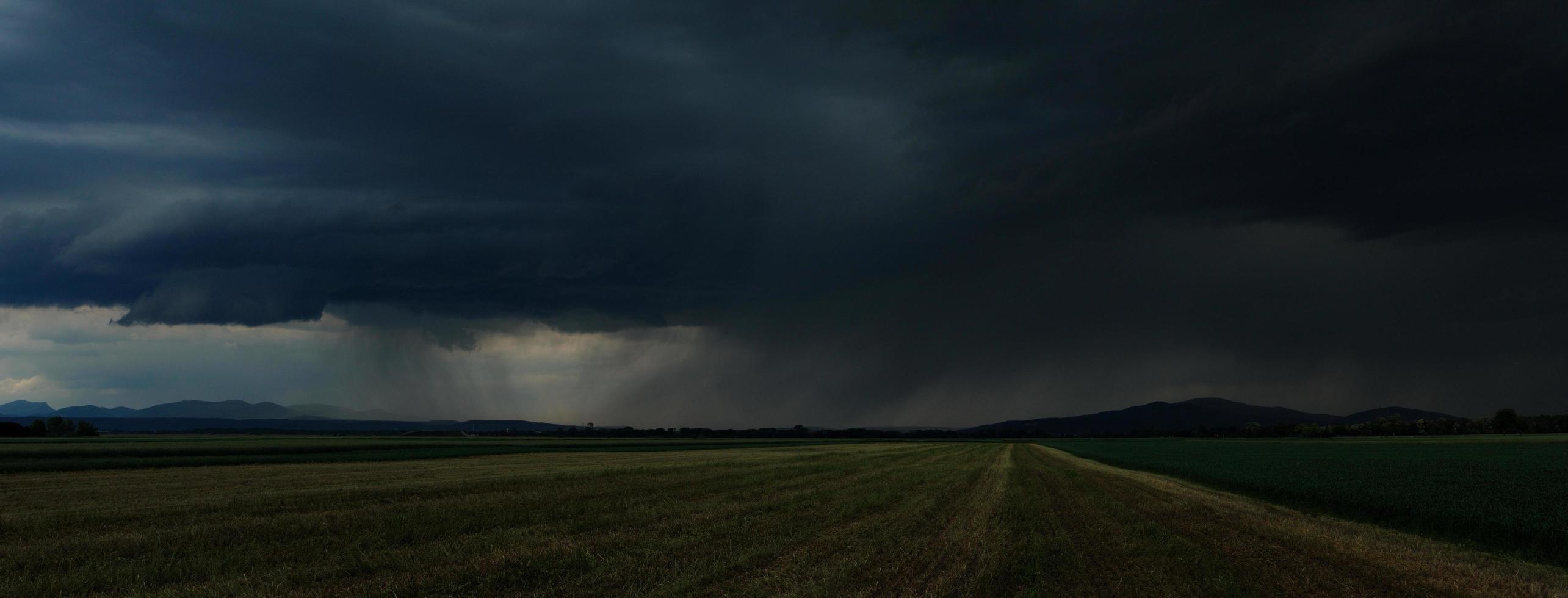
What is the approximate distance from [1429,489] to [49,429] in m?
208

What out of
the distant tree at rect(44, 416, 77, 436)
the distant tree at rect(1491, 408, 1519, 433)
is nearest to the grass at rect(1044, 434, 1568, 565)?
the distant tree at rect(1491, 408, 1519, 433)

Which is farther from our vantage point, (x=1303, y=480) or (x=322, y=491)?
(x=1303, y=480)

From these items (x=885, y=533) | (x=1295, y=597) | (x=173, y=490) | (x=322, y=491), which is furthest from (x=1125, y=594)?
(x=173, y=490)

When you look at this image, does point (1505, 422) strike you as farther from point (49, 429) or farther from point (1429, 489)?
point (49, 429)

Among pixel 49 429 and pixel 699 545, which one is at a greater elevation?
pixel 699 545

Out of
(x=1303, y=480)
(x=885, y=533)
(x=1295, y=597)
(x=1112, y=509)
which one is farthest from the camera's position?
(x=1303, y=480)

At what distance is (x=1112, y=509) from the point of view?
1997 cm

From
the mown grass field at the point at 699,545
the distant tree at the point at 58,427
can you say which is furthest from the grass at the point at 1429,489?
the distant tree at the point at 58,427

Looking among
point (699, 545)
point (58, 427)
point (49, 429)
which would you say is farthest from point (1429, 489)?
point (58, 427)

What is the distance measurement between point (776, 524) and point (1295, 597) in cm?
923

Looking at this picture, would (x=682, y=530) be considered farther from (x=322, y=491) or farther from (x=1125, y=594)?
(x=322, y=491)

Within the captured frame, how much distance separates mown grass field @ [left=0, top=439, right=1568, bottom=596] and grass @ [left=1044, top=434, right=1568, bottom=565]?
182 centimetres

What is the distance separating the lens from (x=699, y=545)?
43.9 feet

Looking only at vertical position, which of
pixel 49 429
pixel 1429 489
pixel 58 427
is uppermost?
pixel 1429 489
